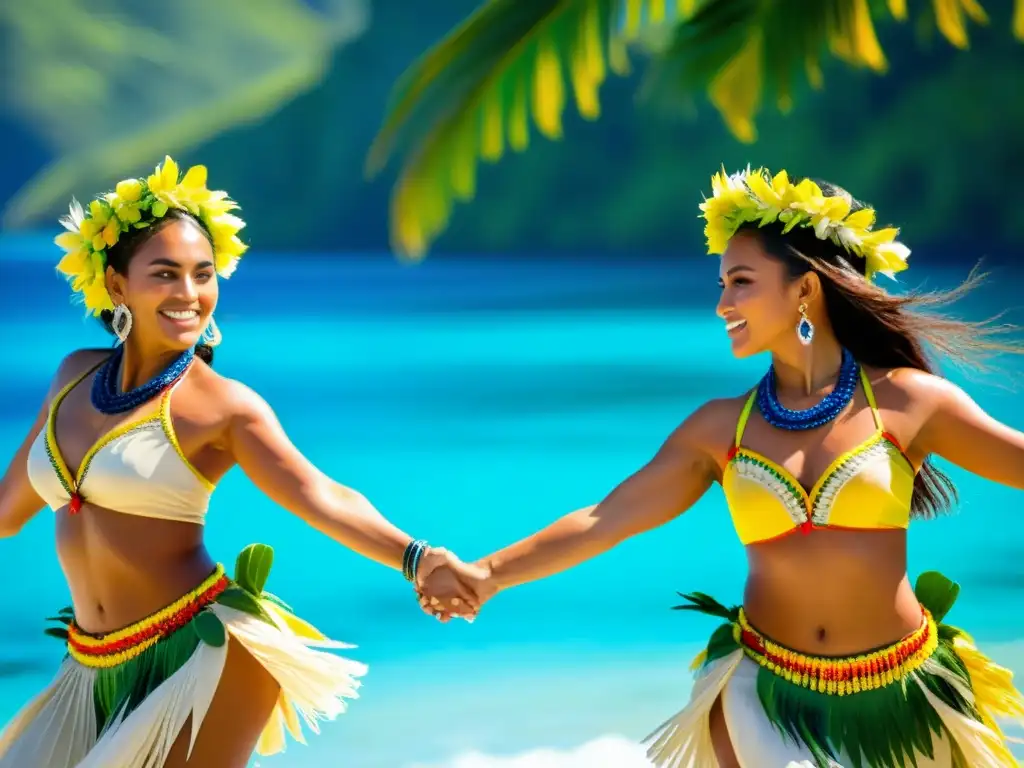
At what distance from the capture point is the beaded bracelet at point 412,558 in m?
3.28

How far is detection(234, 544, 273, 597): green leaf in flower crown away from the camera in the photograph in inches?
126

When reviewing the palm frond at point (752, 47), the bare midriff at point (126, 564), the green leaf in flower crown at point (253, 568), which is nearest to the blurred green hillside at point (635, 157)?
the palm frond at point (752, 47)

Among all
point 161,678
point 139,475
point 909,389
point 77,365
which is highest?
point 909,389

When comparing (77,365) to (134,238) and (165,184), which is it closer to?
(134,238)

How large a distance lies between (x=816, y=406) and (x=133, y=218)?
53.0 inches

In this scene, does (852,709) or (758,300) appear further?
(758,300)

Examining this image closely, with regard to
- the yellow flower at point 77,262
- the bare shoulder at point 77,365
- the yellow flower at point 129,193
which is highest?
the yellow flower at point 129,193

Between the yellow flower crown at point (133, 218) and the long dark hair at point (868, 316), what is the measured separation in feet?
3.37

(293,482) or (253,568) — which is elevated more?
(293,482)

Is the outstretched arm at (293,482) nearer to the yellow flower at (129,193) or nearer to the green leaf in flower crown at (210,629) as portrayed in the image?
the green leaf in flower crown at (210,629)

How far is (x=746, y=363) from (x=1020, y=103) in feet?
34.5

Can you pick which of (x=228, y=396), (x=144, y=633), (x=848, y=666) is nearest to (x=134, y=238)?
(x=228, y=396)

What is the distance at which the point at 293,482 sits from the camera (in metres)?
3.18

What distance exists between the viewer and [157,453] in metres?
3.10
